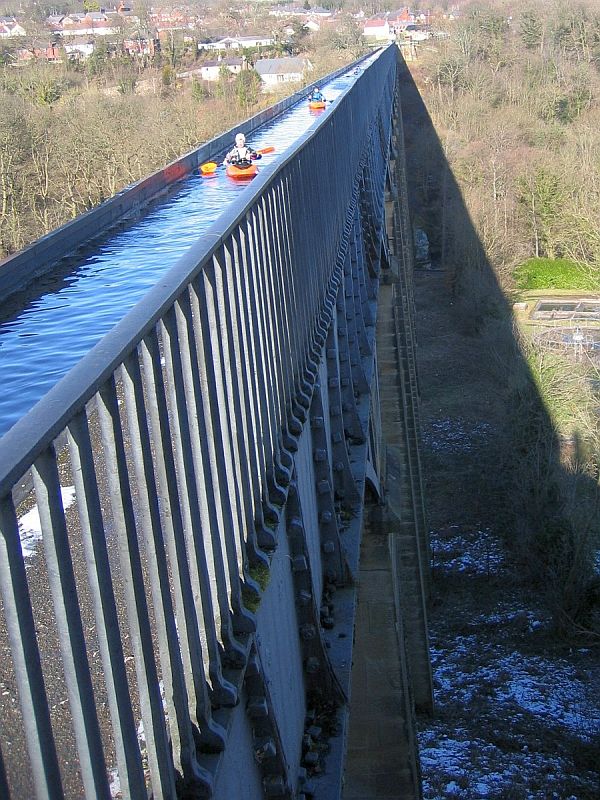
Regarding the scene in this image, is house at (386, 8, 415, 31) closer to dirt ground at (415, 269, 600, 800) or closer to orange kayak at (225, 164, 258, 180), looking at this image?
dirt ground at (415, 269, 600, 800)

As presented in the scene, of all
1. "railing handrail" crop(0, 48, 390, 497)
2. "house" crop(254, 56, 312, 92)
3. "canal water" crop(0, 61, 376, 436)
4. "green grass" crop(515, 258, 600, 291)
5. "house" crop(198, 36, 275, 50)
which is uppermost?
"house" crop(198, 36, 275, 50)

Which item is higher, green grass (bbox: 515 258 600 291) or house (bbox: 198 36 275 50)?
house (bbox: 198 36 275 50)

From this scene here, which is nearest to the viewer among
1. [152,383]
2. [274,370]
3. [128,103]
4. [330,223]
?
[152,383]

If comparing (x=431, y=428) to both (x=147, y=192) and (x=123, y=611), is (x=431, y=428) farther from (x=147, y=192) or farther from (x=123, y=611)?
(x=123, y=611)

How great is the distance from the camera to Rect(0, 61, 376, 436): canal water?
142 inches

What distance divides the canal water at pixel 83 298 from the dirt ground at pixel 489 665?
32.6 feet

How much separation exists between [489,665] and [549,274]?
27.1 m

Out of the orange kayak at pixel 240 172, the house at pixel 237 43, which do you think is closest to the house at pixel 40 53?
the house at pixel 237 43

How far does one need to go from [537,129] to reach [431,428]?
24696 millimetres

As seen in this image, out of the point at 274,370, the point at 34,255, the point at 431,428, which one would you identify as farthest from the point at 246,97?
the point at 274,370

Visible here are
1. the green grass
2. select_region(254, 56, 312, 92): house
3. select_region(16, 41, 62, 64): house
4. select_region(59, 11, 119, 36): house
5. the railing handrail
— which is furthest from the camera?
select_region(59, 11, 119, 36): house

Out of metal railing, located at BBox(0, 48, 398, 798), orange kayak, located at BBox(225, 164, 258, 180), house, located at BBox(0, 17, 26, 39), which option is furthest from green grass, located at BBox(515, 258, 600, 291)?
metal railing, located at BBox(0, 48, 398, 798)

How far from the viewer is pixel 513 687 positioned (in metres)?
17.3

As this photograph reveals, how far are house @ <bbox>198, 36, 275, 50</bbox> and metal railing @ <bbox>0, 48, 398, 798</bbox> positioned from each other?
245ft
